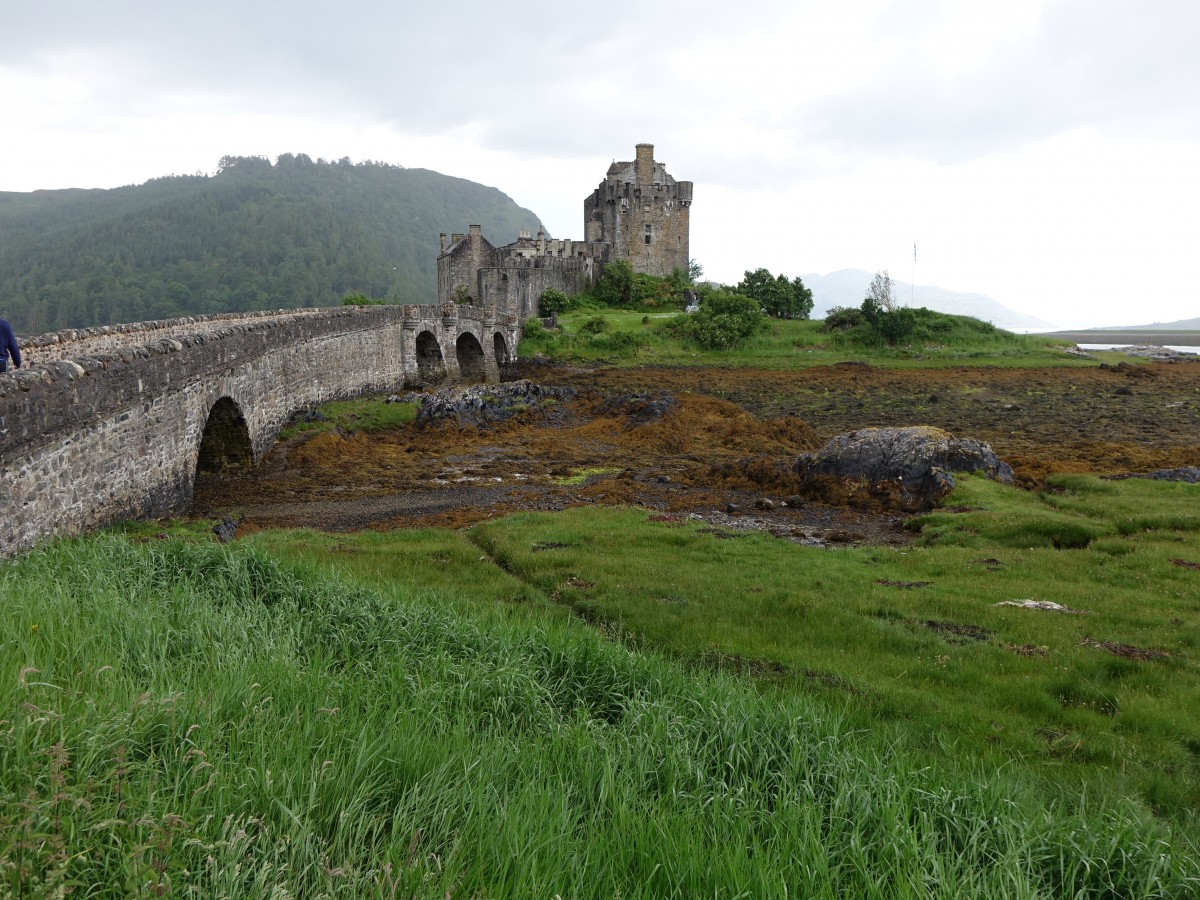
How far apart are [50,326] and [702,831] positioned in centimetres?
13144

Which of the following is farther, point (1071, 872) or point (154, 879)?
point (1071, 872)

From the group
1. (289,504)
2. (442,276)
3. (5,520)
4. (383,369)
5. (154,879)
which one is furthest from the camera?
(442,276)

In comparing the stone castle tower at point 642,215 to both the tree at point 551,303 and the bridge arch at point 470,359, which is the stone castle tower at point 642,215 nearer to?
the tree at point 551,303

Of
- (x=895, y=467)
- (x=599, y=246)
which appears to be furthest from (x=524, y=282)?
(x=895, y=467)

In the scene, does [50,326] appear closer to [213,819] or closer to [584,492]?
[584,492]

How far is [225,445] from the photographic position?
920 inches

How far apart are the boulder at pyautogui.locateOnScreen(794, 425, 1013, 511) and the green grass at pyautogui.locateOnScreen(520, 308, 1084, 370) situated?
3783 cm

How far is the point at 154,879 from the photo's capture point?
11.2 feet

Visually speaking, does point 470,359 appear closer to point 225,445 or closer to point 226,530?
point 225,445

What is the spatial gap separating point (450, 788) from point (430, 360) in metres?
45.2

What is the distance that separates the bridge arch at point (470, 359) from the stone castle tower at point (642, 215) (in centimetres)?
3019

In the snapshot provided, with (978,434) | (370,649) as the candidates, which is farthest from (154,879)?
(978,434)

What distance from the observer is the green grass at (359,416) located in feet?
93.4

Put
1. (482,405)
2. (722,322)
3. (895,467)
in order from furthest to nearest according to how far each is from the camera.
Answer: (722,322), (482,405), (895,467)
